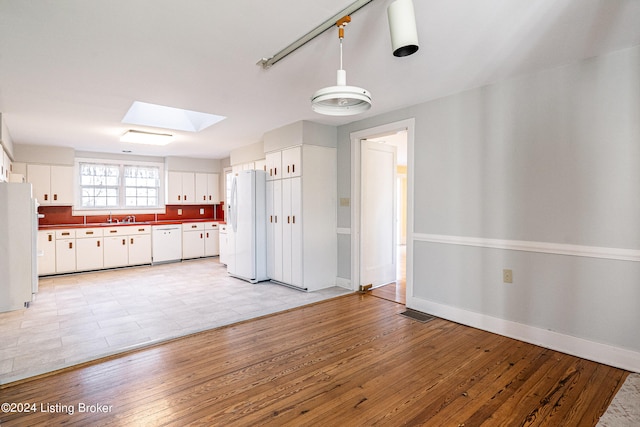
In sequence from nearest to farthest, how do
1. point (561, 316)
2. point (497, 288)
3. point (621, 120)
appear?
point (621, 120) < point (561, 316) < point (497, 288)

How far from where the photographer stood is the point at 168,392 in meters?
2.19

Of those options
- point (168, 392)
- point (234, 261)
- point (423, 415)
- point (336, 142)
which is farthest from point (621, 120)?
point (234, 261)

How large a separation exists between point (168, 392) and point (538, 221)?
128 inches

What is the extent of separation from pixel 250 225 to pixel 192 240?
2.82 m

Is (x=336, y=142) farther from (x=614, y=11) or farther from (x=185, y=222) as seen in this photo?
(x=185, y=222)

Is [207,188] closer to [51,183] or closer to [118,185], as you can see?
[118,185]

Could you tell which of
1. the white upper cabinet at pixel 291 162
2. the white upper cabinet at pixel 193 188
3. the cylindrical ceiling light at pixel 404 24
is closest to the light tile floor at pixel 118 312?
the white upper cabinet at pixel 291 162

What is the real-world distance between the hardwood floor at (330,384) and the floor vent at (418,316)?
14.5 inches

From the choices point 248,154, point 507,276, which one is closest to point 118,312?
point 248,154

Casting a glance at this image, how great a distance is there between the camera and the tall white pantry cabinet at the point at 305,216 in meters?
4.62

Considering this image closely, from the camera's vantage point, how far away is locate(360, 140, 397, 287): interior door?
4684 millimetres

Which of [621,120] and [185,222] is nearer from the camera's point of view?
[621,120]

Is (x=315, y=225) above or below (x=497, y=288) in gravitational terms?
above

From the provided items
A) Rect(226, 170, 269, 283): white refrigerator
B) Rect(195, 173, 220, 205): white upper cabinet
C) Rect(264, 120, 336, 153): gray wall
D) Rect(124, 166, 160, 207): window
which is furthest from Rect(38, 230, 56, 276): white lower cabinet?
Rect(264, 120, 336, 153): gray wall
